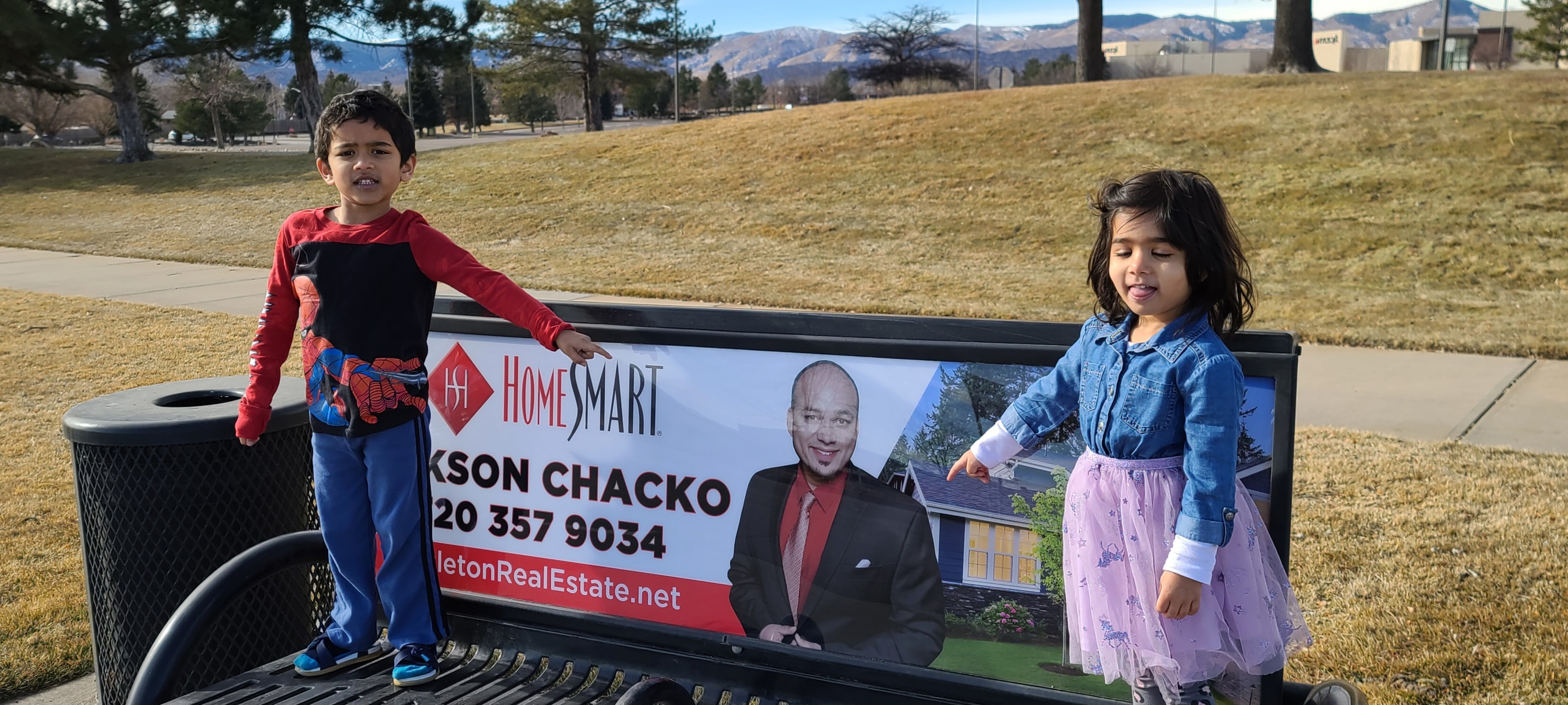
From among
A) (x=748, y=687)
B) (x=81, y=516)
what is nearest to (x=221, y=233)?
(x=81, y=516)

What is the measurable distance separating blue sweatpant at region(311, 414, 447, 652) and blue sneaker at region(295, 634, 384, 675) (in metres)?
0.02

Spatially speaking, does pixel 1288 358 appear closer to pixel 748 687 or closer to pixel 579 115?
pixel 748 687

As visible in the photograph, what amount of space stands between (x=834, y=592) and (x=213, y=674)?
1.54 m

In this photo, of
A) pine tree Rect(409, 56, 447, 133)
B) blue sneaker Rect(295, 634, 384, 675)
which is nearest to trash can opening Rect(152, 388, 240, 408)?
blue sneaker Rect(295, 634, 384, 675)

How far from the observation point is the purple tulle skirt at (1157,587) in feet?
6.66

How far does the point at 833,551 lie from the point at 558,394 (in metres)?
0.73

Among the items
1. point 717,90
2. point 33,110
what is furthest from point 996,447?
point 717,90

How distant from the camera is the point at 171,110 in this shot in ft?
346

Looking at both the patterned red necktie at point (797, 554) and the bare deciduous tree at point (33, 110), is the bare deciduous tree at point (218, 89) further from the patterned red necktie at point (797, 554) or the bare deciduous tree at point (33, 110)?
the patterned red necktie at point (797, 554)

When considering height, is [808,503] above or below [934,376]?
below

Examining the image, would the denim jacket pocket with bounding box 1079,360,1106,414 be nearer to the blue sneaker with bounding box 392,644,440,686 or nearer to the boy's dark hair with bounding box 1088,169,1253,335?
the boy's dark hair with bounding box 1088,169,1253,335

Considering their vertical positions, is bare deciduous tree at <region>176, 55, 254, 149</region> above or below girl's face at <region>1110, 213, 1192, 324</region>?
above

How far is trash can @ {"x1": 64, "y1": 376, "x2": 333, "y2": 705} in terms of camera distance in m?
2.72

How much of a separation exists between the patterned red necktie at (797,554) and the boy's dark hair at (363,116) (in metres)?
1.19
